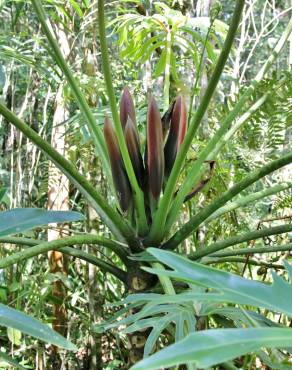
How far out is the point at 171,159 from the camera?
103 centimetres

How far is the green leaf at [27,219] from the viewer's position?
593 mm

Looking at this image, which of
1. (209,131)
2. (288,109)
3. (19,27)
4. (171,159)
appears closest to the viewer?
(171,159)

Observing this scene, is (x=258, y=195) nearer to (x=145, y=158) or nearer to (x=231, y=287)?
(x=145, y=158)

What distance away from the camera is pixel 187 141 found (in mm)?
858

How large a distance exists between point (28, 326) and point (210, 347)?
0.21 m

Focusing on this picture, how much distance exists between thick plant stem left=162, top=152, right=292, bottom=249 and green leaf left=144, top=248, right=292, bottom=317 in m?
0.35

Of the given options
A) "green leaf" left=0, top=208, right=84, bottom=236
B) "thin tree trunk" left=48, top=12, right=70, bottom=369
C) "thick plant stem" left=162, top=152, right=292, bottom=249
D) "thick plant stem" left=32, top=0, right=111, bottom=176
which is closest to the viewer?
"green leaf" left=0, top=208, right=84, bottom=236

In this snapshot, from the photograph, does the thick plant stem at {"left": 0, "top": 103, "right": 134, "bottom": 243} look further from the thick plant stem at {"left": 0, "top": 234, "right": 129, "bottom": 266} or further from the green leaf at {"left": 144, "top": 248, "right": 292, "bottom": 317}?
the green leaf at {"left": 144, "top": 248, "right": 292, "bottom": 317}

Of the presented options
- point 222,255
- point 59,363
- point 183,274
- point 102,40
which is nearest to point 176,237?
point 222,255

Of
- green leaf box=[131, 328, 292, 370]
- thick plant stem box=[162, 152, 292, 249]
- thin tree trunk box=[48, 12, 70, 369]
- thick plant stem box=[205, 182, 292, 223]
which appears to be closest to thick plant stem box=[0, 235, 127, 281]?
thick plant stem box=[162, 152, 292, 249]

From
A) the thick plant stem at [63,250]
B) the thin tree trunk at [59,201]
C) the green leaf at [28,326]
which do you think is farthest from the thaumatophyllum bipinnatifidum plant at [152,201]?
the thin tree trunk at [59,201]

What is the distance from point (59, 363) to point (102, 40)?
1205mm

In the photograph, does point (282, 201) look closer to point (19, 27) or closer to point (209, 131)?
point (209, 131)

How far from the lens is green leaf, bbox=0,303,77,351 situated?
455mm
